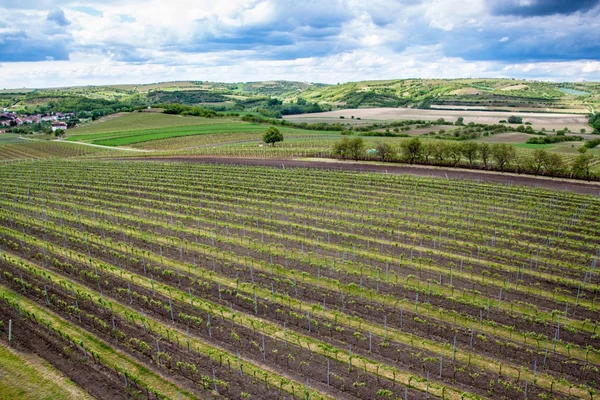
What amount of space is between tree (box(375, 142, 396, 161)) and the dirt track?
3917 millimetres

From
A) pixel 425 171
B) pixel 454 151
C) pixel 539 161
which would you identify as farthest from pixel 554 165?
pixel 425 171

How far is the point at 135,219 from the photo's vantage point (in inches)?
1706

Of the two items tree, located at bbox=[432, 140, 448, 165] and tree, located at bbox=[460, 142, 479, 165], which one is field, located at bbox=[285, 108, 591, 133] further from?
tree, located at bbox=[432, 140, 448, 165]

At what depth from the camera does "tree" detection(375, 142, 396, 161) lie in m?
77.3

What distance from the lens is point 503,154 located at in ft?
225

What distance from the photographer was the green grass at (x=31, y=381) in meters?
18.6

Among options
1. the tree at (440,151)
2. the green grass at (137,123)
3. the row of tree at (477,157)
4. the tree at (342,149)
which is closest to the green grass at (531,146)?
the row of tree at (477,157)

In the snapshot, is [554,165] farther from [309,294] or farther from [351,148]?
[309,294]

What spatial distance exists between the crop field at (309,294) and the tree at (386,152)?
88.0 ft

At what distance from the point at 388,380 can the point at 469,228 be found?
→ 81.1ft

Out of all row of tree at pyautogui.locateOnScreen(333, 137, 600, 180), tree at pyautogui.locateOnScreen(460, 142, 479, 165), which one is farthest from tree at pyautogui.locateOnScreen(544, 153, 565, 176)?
tree at pyautogui.locateOnScreen(460, 142, 479, 165)

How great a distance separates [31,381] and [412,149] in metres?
66.5

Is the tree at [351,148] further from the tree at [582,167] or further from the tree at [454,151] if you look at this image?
the tree at [582,167]

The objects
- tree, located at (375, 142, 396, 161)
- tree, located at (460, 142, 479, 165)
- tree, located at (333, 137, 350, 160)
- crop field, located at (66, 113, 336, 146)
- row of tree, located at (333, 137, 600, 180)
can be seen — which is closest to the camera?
row of tree, located at (333, 137, 600, 180)
